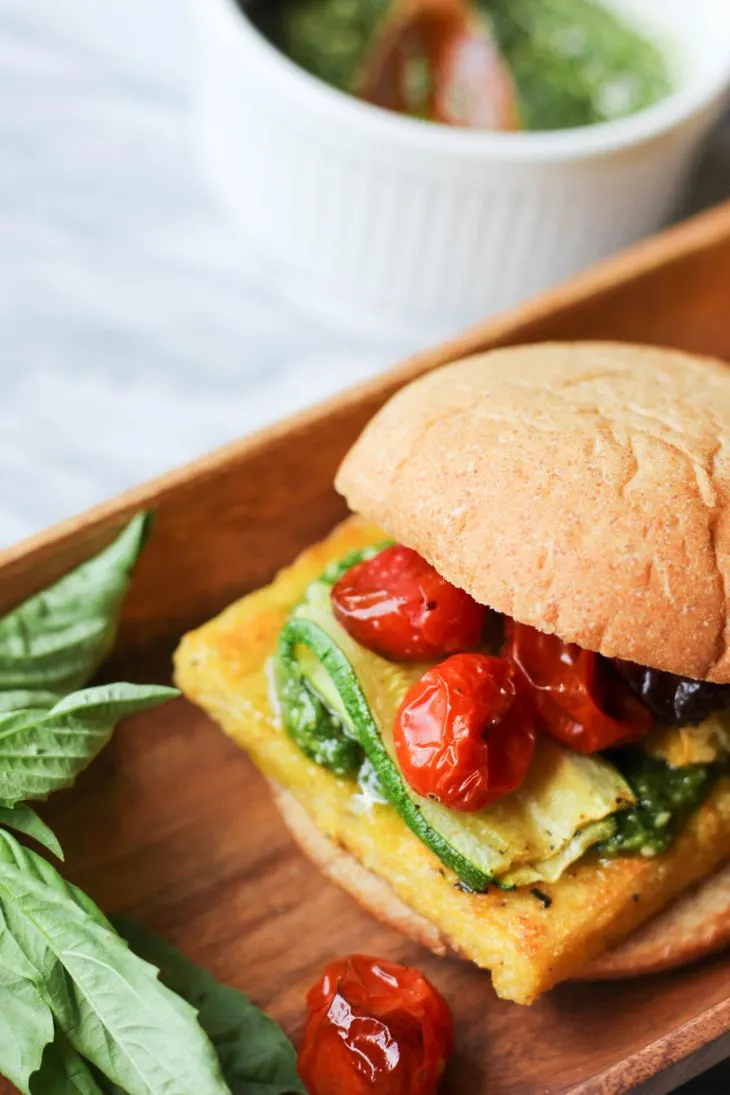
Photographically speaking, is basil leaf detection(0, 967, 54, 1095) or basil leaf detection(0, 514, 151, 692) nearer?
basil leaf detection(0, 967, 54, 1095)

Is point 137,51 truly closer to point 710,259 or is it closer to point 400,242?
point 400,242

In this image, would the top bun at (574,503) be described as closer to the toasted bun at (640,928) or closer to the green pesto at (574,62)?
the toasted bun at (640,928)

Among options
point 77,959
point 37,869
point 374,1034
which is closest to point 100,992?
point 77,959

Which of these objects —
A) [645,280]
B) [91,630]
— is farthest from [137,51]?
[91,630]

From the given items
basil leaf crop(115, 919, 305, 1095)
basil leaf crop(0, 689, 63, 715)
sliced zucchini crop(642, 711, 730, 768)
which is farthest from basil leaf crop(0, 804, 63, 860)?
sliced zucchini crop(642, 711, 730, 768)

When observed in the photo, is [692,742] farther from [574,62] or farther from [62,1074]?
[574,62]

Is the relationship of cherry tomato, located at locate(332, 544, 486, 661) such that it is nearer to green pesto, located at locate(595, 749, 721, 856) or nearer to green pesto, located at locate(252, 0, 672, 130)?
green pesto, located at locate(595, 749, 721, 856)
